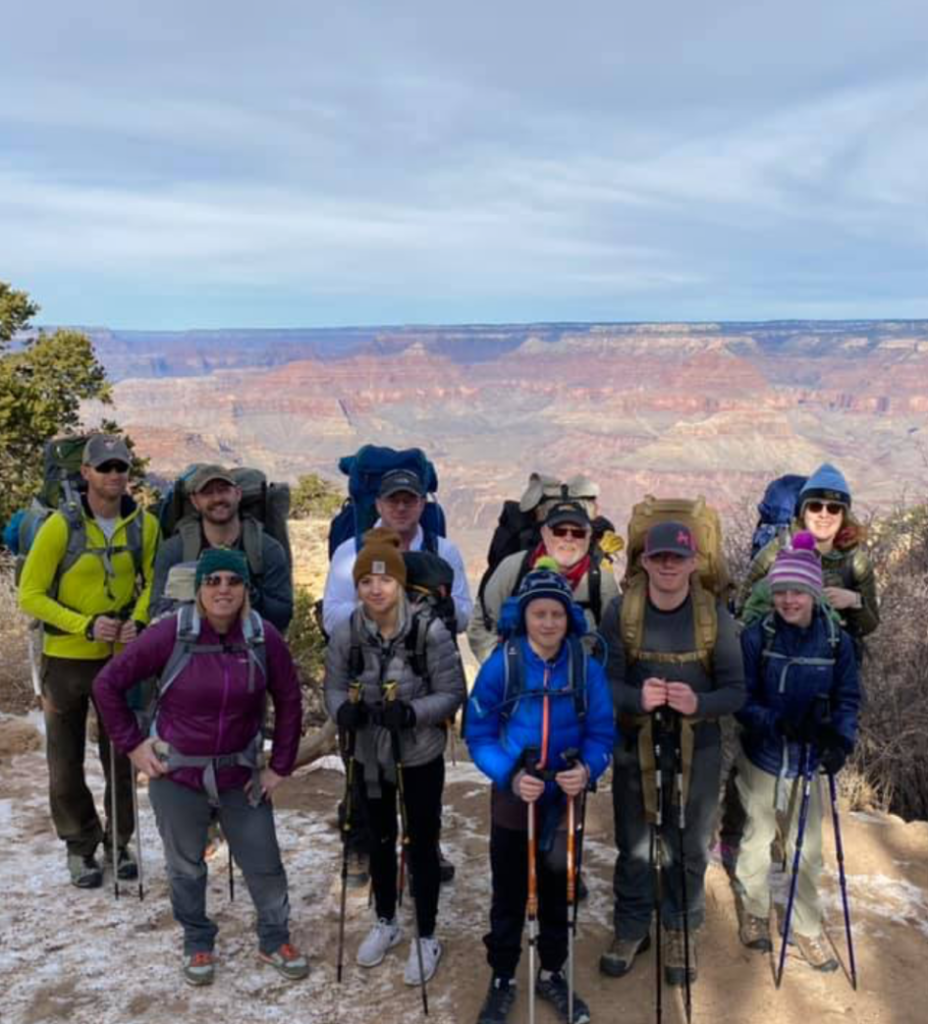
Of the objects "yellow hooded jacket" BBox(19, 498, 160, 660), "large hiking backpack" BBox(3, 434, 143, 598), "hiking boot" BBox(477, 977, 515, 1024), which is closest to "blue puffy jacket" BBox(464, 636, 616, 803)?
"hiking boot" BBox(477, 977, 515, 1024)

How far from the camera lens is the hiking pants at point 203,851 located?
4086 millimetres

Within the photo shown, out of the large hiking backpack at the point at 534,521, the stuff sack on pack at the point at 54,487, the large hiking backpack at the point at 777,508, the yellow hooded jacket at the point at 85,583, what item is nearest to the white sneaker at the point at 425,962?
the large hiking backpack at the point at 534,521

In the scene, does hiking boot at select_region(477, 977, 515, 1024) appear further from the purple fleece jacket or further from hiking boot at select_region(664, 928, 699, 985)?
the purple fleece jacket

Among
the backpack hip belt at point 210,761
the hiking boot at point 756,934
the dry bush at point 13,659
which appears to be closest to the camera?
the backpack hip belt at point 210,761

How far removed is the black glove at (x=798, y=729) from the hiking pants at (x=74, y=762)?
11.0ft

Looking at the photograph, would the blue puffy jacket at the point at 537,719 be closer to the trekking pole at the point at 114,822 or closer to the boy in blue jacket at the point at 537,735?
the boy in blue jacket at the point at 537,735

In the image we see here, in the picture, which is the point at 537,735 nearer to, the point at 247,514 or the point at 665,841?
the point at 665,841

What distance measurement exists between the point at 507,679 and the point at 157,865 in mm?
2832

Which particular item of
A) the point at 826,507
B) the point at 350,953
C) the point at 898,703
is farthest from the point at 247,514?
the point at 898,703

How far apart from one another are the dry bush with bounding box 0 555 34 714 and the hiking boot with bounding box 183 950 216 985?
437cm

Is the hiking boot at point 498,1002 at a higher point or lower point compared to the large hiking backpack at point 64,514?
lower

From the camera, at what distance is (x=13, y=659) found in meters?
9.97

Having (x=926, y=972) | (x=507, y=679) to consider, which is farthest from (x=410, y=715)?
(x=926, y=972)

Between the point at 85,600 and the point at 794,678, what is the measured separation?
344 cm
